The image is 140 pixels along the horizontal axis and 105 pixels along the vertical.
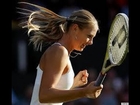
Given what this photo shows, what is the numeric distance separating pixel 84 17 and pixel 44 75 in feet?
1.46

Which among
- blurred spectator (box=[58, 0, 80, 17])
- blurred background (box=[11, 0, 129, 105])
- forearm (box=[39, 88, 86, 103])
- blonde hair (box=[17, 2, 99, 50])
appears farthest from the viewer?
blurred spectator (box=[58, 0, 80, 17])

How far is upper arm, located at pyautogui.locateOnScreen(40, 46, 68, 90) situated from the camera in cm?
305

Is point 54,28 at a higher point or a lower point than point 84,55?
higher

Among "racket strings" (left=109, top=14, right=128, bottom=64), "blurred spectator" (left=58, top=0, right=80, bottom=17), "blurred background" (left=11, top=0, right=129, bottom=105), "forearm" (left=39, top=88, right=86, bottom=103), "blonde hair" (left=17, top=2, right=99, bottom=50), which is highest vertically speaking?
"blonde hair" (left=17, top=2, right=99, bottom=50)

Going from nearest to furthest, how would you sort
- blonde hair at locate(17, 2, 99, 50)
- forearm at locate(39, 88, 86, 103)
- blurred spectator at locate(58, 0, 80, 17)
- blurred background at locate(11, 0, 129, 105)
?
1. forearm at locate(39, 88, 86, 103)
2. blonde hair at locate(17, 2, 99, 50)
3. blurred background at locate(11, 0, 129, 105)
4. blurred spectator at locate(58, 0, 80, 17)

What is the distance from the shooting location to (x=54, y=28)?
3406 mm

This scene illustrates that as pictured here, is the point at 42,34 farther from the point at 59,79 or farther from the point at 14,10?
the point at 14,10

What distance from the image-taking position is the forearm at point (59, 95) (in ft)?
9.89

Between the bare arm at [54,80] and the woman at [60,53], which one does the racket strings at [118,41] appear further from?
the bare arm at [54,80]

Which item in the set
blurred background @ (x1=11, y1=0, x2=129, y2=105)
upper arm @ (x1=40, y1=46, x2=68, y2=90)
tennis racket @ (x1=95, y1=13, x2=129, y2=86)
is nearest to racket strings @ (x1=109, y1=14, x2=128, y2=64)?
tennis racket @ (x1=95, y1=13, x2=129, y2=86)

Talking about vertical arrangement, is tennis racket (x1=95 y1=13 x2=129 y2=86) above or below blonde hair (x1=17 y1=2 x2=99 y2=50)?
below

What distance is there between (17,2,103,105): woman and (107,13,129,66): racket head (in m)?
0.18

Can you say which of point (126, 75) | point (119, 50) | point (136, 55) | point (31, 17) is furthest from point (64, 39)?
point (126, 75)

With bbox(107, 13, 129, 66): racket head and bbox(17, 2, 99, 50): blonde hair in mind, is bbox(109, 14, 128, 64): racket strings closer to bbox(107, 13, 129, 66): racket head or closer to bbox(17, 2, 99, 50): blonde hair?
bbox(107, 13, 129, 66): racket head
